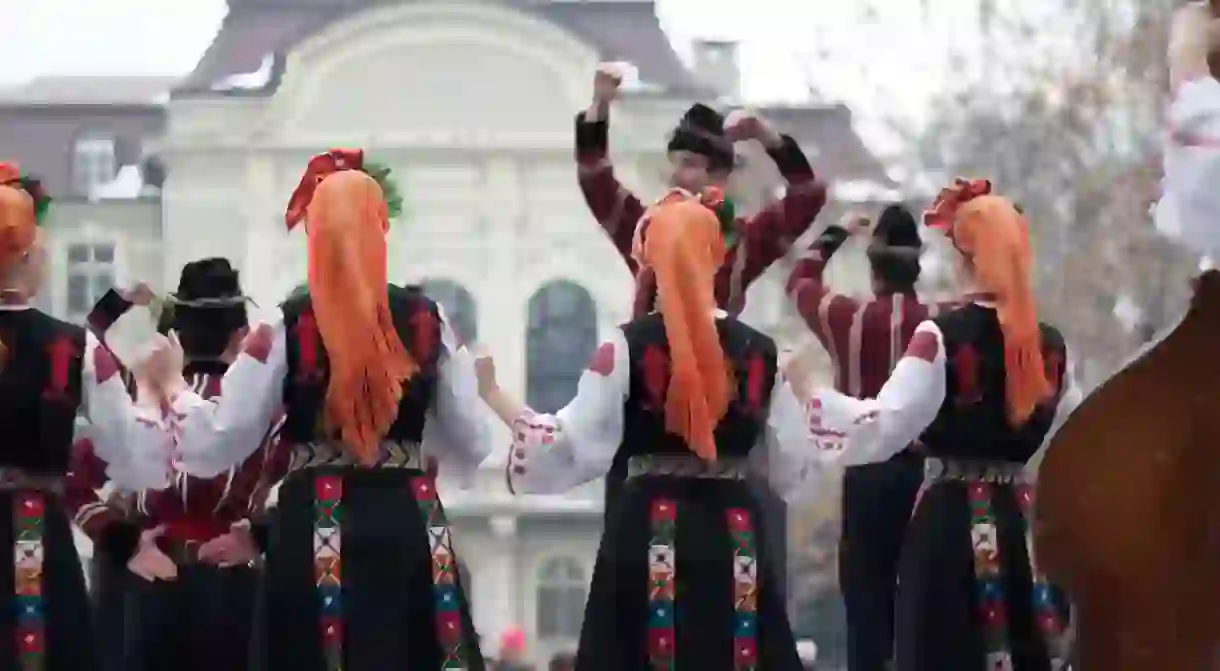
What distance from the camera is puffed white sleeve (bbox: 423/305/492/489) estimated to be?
171 inches

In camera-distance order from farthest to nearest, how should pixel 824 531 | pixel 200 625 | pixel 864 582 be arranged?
pixel 824 531 → pixel 864 582 → pixel 200 625

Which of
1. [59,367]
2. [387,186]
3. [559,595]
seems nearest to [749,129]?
[387,186]

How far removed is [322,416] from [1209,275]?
7.64 ft

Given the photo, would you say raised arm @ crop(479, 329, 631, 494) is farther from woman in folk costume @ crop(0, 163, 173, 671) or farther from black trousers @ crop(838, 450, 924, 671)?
black trousers @ crop(838, 450, 924, 671)

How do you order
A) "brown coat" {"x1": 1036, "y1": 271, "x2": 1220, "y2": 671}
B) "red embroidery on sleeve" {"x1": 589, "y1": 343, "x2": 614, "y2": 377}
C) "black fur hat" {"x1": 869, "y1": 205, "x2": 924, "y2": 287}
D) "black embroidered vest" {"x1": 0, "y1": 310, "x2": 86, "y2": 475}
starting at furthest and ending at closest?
"black fur hat" {"x1": 869, "y1": 205, "x2": 924, "y2": 287}
"red embroidery on sleeve" {"x1": 589, "y1": 343, "x2": 614, "y2": 377}
"black embroidered vest" {"x1": 0, "y1": 310, "x2": 86, "y2": 475}
"brown coat" {"x1": 1036, "y1": 271, "x2": 1220, "y2": 671}

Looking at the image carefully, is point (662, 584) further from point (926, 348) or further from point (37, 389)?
point (37, 389)

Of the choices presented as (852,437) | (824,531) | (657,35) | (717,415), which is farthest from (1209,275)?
(657,35)

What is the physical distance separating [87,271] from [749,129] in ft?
72.8

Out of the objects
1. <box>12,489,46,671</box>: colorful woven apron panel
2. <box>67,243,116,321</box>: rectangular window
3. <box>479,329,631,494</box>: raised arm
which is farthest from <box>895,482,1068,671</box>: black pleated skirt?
<box>67,243,116,321</box>: rectangular window

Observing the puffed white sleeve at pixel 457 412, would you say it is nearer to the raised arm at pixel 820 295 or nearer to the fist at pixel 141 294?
the fist at pixel 141 294

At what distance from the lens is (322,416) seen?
420 centimetres

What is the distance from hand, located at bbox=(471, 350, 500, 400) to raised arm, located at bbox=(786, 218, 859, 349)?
1593 millimetres

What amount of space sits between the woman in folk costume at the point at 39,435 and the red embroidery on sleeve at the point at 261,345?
1.05 ft

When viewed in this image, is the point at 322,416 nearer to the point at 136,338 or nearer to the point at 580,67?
the point at 136,338
